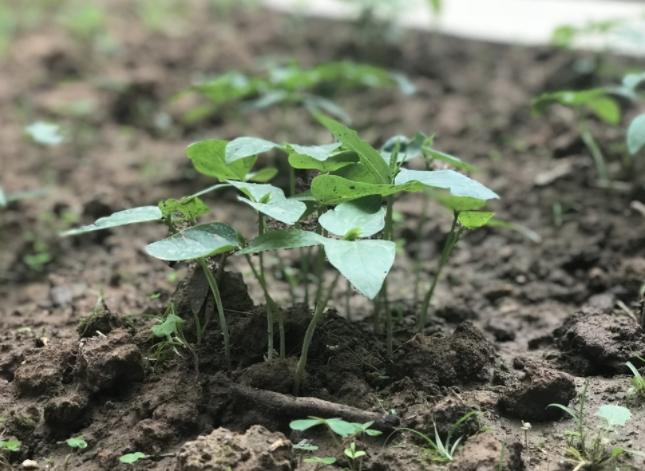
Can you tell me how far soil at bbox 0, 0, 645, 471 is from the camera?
120 cm

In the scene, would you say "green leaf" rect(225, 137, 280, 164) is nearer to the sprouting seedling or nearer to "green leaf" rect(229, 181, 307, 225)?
"green leaf" rect(229, 181, 307, 225)

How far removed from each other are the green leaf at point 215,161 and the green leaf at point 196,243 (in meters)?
0.15

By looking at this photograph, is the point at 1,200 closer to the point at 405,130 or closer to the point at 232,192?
the point at 232,192

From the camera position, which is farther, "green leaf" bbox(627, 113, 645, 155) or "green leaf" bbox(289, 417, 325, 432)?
"green leaf" bbox(627, 113, 645, 155)

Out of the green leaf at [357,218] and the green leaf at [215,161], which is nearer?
the green leaf at [357,218]

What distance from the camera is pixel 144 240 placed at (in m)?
2.20

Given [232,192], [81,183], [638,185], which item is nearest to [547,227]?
[638,185]

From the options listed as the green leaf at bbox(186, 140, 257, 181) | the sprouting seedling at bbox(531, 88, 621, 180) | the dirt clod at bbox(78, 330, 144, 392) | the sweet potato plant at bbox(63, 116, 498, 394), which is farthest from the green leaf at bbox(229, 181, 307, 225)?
the sprouting seedling at bbox(531, 88, 621, 180)

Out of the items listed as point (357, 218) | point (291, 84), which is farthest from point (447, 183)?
point (291, 84)

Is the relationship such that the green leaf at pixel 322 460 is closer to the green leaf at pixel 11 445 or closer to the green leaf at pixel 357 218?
the green leaf at pixel 357 218

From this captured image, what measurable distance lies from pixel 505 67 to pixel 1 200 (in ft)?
8.66

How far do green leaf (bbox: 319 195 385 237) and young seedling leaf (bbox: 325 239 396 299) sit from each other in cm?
3

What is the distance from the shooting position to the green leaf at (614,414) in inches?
43.9

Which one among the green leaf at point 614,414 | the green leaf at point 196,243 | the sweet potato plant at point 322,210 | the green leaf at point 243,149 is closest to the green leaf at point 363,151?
the sweet potato plant at point 322,210
